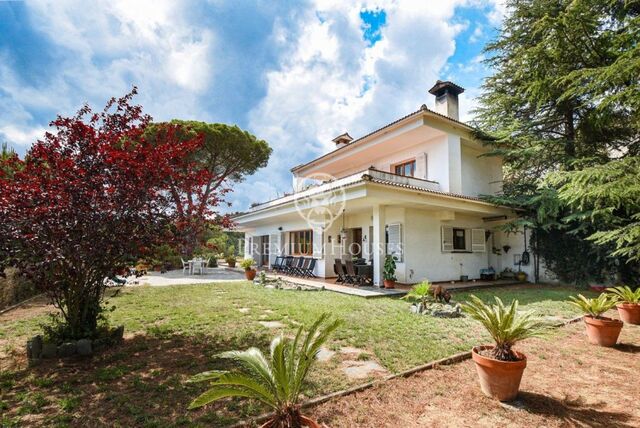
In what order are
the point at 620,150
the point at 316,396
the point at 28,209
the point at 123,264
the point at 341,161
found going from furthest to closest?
the point at 341,161 → the point at 620,150 → the point at 123,264 → the point at 28,209 → the point at 316,396

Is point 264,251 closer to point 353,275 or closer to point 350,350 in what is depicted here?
point 353,275

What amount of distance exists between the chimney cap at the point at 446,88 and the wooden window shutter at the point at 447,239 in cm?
735

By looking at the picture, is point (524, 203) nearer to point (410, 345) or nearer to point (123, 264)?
point (410, 345)

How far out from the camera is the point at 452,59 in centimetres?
1086

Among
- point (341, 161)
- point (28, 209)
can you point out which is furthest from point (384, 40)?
point (28, 209)

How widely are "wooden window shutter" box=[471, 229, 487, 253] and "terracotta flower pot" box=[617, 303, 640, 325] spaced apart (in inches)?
291

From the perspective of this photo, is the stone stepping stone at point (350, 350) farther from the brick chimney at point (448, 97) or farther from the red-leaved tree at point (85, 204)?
the brick chimney at point (448, 97)

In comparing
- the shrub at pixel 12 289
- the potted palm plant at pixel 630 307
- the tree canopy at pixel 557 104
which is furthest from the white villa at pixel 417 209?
the shrub at pixel 12 289

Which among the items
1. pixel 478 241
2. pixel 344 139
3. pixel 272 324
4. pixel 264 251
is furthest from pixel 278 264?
pixel 272 324

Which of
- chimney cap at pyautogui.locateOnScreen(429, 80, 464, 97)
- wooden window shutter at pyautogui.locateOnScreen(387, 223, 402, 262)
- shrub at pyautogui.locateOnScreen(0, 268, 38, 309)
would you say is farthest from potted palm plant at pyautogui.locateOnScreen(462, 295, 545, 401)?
chimney cap at pyautogui.locateOnScreen(429, 80, 464, 97)

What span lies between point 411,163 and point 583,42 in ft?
23.2

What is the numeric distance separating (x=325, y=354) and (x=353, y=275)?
278 inches

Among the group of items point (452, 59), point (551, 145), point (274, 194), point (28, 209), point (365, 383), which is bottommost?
point (365, 383)

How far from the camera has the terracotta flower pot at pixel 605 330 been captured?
498 cm
